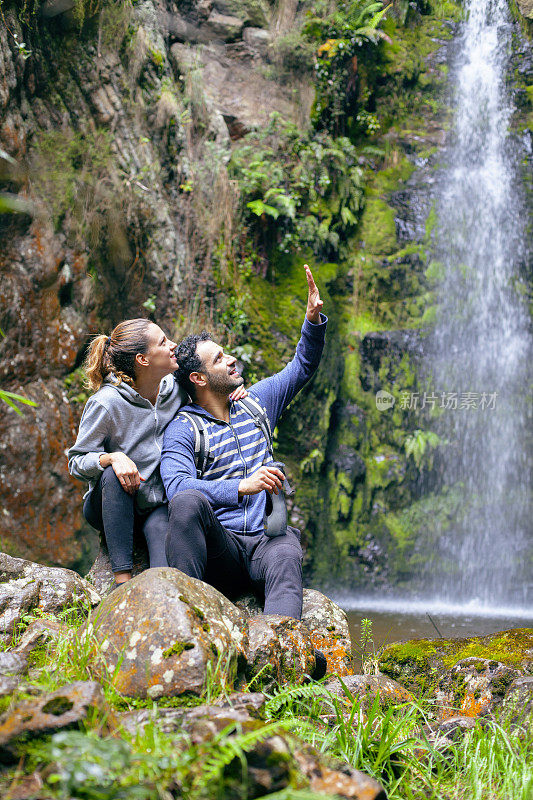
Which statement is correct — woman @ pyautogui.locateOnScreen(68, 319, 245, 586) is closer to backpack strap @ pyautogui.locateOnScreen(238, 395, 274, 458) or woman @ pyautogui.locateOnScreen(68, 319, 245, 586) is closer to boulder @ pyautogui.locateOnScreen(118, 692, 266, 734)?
backpack strap @ pyautogui.locateOnScreen(238, 395, 274, 458)

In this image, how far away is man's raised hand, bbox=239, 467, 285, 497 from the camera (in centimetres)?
286

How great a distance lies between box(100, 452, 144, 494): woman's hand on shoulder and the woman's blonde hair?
1.58 ft

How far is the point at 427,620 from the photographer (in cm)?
673

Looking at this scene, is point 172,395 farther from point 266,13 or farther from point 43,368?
point 266,13

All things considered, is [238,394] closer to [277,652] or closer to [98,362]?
[98,362]

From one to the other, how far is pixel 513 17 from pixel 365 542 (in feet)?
27.3

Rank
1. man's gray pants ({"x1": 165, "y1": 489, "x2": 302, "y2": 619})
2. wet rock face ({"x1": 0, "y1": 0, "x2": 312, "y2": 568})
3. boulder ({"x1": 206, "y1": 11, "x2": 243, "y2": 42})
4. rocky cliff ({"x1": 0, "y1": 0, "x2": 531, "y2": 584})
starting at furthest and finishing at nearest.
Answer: boulder ({"x1": 206, "y1": 11, "x2": 243, "y2": 42}), rocky cliff ({"x1": 0, "y1": 0, "x2": 531, "y2": 584}), wet rock face ({"x1": 0, "y1": 0, "x2": 312, "y2": 568}), man's gray pants ({"x1": 165, "y1": 489, "x2": 302, "y2": 619})

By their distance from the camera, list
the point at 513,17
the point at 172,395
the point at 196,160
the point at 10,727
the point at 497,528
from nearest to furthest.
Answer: the point at 10,727 → the point at 172,395 → the point at 196,160 → the point at 497,528 → the point at 513,17

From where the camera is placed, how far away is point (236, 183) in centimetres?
795

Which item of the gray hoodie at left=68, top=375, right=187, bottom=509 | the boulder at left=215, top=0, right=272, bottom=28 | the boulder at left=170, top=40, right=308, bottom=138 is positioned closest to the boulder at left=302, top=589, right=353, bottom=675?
the gray hoodie at left=68, top=375, right=187, bottom=509

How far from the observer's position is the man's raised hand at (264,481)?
2.86m

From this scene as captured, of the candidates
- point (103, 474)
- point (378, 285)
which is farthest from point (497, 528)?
point (103, 474)

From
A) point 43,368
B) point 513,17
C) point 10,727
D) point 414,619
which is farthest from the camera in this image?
point 513,17

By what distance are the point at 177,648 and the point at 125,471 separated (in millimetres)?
1306
